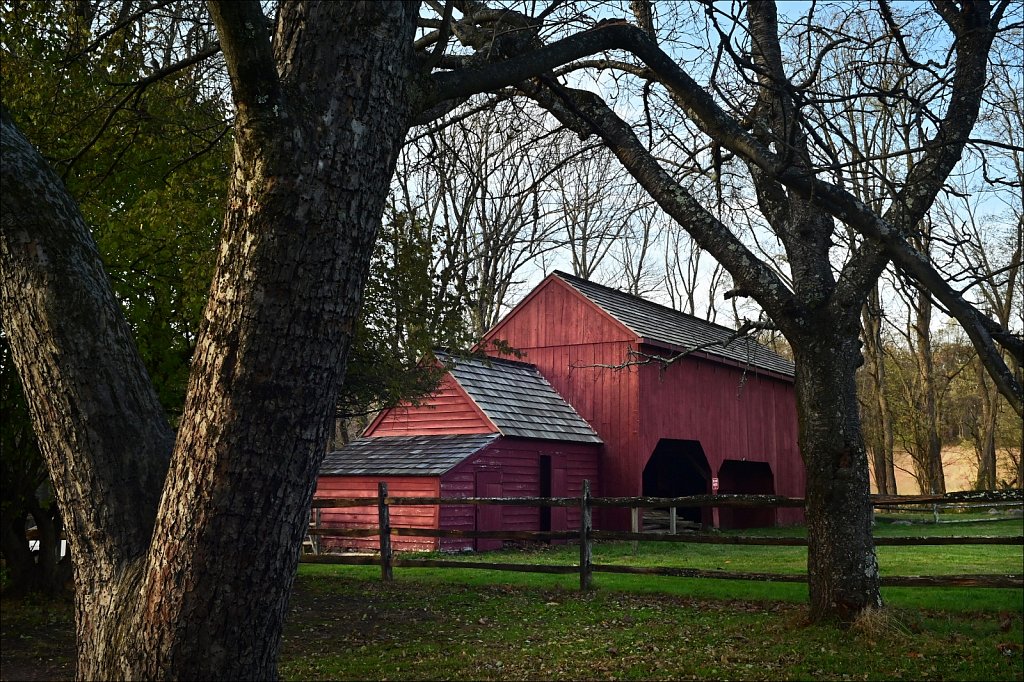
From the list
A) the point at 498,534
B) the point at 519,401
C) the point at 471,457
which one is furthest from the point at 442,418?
the point at 498,534

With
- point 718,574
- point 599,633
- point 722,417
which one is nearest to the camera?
point 599,633

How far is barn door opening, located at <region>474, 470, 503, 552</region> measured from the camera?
21938mm

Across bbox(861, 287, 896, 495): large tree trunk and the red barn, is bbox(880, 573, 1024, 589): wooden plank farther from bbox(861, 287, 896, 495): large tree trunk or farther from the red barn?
bbox(861, 287, 896, 495): large tree trunk

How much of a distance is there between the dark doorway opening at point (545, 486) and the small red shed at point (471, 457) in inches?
1.0

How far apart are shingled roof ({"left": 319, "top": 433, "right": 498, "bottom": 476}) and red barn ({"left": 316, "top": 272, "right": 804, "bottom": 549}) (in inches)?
2.0

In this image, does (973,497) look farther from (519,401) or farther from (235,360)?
(519,401)

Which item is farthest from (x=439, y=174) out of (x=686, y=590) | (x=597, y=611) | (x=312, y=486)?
(x=686, y=590)

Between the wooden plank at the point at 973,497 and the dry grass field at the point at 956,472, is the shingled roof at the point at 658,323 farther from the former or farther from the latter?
the dry grass field at the point at 956,472

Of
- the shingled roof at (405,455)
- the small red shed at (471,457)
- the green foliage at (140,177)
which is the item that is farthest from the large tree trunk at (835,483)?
the shingled roof at (405,455)

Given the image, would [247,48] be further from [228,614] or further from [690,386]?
[690,386]

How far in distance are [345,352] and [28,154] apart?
145 centimetres

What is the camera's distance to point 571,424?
1000 inches

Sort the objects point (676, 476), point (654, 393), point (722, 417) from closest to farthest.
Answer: point (654, 393)
point (722, 417)
point (676, 476)

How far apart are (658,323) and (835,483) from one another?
18.9 meters
